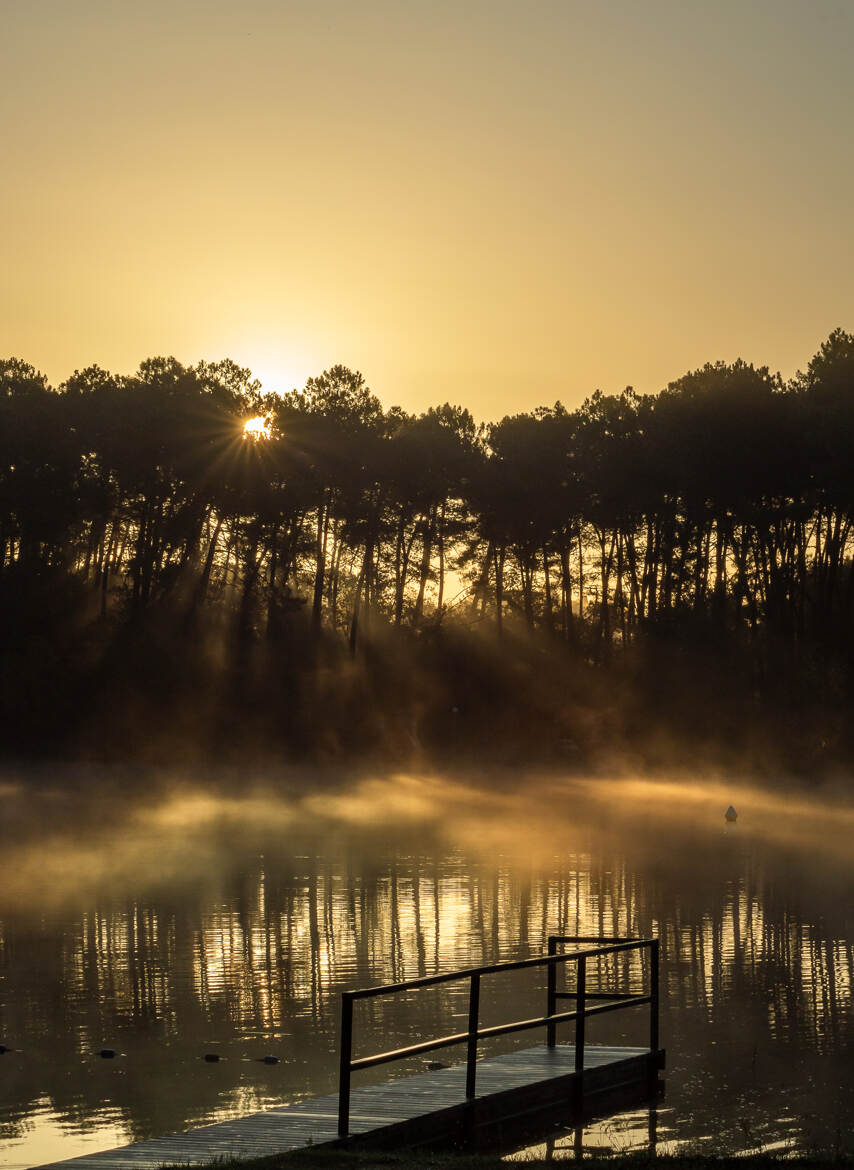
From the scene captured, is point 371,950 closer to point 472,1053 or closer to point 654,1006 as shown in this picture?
point 654,1006

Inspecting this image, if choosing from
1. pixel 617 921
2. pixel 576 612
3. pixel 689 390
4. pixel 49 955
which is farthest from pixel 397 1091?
pixel 576 612

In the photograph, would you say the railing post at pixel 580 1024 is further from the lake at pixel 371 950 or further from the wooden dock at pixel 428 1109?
the lake at pixel 371 950

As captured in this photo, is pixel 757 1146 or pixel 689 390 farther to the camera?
pixel 689 390

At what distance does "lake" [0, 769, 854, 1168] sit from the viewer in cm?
1282

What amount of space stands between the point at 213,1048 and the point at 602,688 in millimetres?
52843

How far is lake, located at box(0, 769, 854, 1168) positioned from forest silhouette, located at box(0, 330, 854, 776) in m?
15.7

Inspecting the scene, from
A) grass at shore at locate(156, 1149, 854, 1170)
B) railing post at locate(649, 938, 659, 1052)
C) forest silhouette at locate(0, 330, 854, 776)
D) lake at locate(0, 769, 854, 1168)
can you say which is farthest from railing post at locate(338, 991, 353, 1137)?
forest silhouette at locate(0, 330, 854, 776)

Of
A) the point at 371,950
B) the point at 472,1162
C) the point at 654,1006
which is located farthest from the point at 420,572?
the point at 472,1162

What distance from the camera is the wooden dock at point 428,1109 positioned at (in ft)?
34.0

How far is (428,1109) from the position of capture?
1157cm

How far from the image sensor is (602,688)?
219 ft

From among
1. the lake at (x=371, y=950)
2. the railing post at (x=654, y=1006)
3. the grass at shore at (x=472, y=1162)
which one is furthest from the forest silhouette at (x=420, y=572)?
the grass at shore at (x=472, y=1162)

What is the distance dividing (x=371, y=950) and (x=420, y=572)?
47.7m

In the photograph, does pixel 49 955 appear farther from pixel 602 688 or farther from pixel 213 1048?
pixel 602 688
